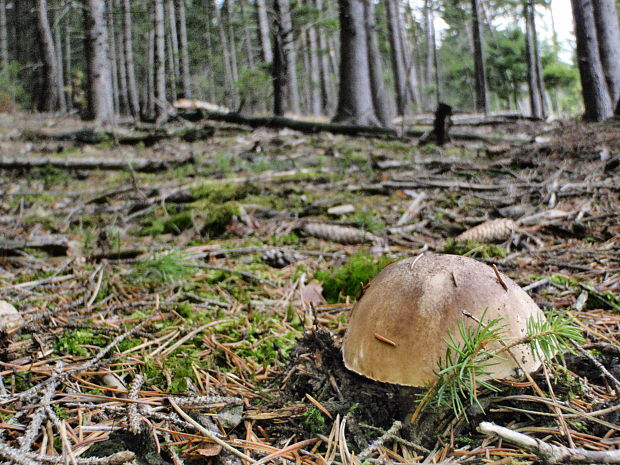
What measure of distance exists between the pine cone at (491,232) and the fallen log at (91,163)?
5.09m

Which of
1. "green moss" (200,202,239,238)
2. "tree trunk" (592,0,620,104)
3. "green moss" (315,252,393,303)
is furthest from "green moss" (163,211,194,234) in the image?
"tree trunk" (592,0,620,104)

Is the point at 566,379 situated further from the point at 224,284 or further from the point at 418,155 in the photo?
the point at 418,155

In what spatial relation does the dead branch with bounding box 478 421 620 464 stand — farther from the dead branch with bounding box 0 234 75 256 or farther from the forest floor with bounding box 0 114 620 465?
the dead branch with bounding box 0 234 75 256

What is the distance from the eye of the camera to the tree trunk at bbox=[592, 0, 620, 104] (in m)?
8.61

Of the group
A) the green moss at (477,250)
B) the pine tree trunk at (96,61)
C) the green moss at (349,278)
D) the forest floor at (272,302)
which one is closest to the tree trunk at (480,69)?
the forest floor at (272,302)

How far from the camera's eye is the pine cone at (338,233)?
Result: 11.5ft

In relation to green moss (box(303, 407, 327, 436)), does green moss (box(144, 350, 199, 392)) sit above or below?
above

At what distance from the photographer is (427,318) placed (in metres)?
1.30

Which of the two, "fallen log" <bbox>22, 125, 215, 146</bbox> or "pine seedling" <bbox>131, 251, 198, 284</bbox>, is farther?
"fallen log" <bbox>22, 125, 215, 146</bbox>

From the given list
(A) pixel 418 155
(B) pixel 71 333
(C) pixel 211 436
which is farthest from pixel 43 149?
(C) pixel 211 436

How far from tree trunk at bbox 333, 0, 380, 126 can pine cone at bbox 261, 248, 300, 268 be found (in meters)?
7.57

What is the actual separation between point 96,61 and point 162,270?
38.9 feet

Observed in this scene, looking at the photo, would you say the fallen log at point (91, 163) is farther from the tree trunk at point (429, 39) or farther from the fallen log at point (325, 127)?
the tree trunk at point (429, 39)

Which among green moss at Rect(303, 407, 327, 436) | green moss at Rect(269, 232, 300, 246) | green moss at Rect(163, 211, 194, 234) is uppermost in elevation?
green moss at Rect(163, 211, 194, 234)
